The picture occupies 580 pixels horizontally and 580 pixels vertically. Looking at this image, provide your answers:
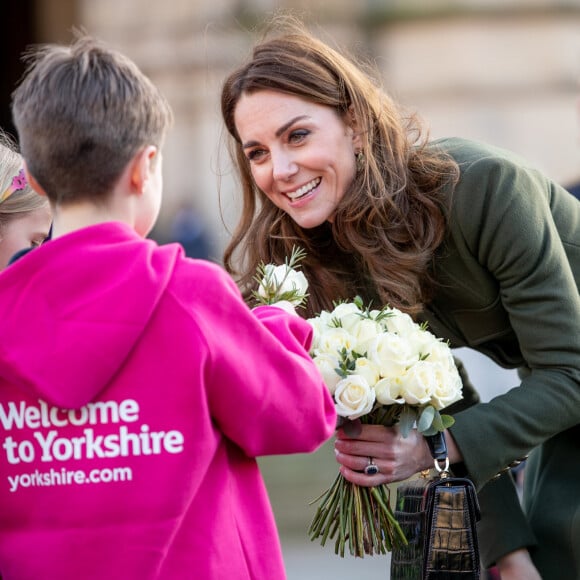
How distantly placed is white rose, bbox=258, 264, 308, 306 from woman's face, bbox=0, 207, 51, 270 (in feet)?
2.34

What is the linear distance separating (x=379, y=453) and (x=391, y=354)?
0.87ft

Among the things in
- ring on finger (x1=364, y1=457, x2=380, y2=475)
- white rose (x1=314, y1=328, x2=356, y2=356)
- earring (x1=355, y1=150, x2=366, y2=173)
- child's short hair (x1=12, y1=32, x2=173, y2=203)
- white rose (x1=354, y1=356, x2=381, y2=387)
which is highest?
child's short hair (x1=12, y1=32, x2=173, y2=203)

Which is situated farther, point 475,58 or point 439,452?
point 475,58

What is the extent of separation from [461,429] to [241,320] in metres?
0.95

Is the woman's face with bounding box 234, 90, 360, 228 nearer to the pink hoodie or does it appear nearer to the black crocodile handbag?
the black crocodile handbag

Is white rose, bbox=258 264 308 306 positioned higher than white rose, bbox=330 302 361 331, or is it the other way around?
white rose, bbox=258 264 308 306

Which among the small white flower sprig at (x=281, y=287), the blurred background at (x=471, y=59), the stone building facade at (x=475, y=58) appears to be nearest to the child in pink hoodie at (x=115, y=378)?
the small white flower sprig at (x=281, y=287)

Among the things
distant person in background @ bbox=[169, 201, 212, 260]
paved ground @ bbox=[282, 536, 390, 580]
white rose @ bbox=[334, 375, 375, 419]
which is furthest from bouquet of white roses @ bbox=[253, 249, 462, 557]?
distant person in background @ bbox=[169, 201, 212, 260]

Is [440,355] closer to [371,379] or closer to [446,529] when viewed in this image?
[371,379]

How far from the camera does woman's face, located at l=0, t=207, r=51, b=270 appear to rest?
3250 mm

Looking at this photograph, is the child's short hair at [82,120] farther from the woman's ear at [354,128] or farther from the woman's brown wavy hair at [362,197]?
the woman's ear at [354,128]

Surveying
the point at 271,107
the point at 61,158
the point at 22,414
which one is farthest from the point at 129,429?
the point at 271,107

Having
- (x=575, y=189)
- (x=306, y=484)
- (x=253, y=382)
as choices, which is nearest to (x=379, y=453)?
(x=253, y=382)

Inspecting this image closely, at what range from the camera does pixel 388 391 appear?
287 cm
